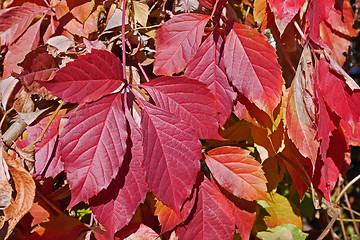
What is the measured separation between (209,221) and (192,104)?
21 cm

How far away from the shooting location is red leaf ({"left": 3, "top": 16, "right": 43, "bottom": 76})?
0.77m

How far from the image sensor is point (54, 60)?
28.3 inches

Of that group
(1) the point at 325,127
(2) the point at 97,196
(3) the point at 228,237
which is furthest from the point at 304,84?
(2) the point at 97,196

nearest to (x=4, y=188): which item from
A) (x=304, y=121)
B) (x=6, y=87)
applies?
(x=6, y=87)

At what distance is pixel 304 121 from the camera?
66 cm

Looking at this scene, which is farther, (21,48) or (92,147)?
(21,48)

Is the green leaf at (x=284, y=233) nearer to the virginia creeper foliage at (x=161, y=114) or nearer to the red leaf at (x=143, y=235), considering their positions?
the virginia creeper foliage at (x=161, y=114)

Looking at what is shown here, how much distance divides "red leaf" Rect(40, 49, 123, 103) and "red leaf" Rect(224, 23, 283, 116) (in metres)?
0.20

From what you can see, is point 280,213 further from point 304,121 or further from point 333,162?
point 304,121

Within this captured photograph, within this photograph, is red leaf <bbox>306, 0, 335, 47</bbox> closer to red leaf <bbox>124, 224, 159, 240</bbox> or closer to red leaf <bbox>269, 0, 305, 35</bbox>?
red leaf <bbox>269, 0, 305, 35</bbox>

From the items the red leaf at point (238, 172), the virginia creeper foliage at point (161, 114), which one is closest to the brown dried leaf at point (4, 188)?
the virginia creeper foliage at point (161, 114)

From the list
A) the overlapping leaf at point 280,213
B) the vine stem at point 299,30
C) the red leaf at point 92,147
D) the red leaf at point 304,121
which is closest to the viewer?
the red leaf at point 92,147

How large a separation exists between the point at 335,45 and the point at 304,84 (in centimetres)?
38

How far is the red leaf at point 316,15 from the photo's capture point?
0.67m
